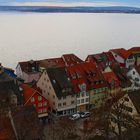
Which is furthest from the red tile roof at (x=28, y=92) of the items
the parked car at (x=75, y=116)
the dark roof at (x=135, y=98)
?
the dark roof at (x=135, y=98)

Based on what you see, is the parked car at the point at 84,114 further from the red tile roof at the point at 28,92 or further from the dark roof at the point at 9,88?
the dark roof at the point at 9,88

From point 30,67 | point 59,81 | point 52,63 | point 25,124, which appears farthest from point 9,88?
point 52,63

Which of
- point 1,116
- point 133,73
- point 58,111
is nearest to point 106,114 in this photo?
point 1,116

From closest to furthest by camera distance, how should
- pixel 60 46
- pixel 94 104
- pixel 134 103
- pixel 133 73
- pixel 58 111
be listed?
pixel 134 103
pixel 58 111
pixel 94 104
pixel 133 73
pixel 60 46

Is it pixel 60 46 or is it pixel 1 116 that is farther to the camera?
pixel 60 46

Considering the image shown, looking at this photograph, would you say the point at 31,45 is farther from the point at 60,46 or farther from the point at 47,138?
the point at 47,138

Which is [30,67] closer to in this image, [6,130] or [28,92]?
[28,92]

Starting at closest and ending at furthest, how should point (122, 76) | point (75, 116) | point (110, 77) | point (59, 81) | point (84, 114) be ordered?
point (75, 116), point (84, 114), point (59, 81), point (110, 77), point (122, 76)

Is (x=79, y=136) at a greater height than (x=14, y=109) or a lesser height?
lesser
